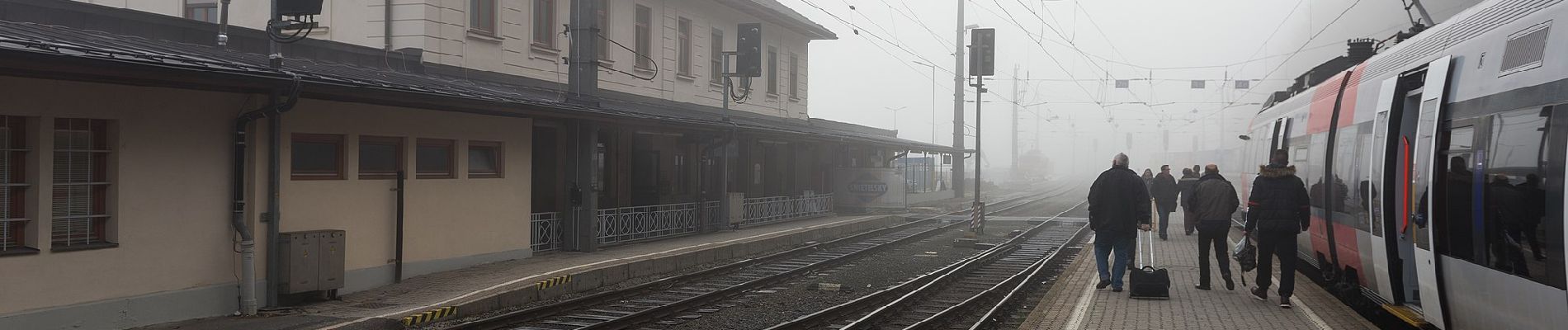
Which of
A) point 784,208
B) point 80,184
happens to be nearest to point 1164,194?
point 784,208

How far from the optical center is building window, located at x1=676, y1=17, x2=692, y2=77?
26.8 meters

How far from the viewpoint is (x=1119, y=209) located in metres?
11.0

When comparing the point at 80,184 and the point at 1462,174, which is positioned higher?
the point at 1462,174

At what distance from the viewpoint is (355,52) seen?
15.3m

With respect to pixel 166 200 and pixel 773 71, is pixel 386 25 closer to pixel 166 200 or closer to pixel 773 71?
pixel 166 200

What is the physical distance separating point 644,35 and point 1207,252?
16.3m

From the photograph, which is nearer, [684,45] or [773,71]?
[684,45]

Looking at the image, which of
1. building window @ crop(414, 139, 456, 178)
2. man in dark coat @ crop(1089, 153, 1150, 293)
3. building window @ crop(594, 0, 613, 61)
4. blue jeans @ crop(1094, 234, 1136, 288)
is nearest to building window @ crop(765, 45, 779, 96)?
building window @ crop(594, 0, 613, 61)

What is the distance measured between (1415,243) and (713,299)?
7172mm

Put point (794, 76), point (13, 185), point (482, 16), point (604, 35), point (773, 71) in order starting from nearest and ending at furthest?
point (13, 185) < point (482, 16) < point (604, 35) < point (773, 71) < point (794, 76)

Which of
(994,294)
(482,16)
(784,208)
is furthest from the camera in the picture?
(784,208)

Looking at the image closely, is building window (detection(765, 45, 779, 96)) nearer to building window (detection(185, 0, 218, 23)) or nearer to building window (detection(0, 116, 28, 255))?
building window (detection(185, 0, 218, 23))

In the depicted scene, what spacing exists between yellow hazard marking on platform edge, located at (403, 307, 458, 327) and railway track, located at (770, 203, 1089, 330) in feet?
10.3

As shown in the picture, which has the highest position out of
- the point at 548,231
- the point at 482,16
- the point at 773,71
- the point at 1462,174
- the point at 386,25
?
the point at 773,71
